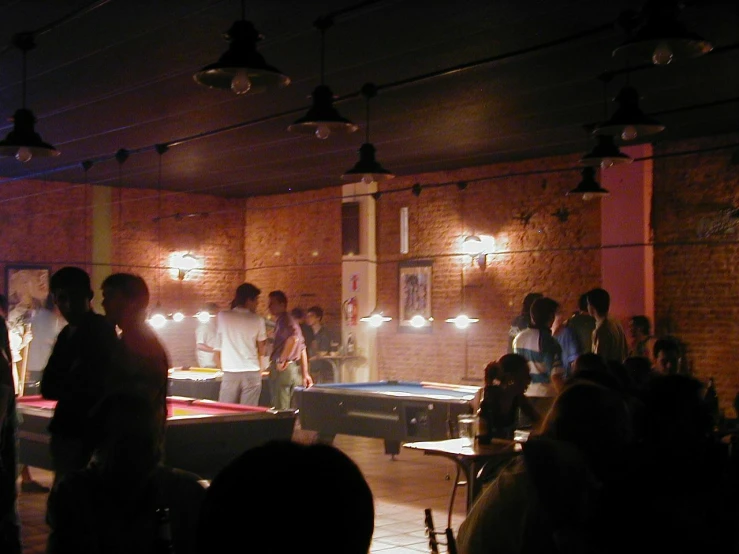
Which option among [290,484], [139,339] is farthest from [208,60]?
[290,484]

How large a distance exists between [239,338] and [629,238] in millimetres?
4629

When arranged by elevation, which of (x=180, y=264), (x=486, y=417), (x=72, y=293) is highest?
(x=180, y=264)

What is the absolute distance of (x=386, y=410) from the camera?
28.9 ft

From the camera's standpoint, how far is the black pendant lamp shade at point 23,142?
6148 millimetres

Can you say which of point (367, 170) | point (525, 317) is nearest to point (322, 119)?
point (367, 170)

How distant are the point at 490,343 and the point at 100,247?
19.4 feet

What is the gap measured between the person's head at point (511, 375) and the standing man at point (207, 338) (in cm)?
501

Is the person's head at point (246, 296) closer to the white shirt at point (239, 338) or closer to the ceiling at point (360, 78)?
the white shirt at point (239, 338)

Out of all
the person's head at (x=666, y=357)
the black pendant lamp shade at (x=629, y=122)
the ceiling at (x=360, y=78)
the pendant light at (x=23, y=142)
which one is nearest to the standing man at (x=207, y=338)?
the ceiling at (x=360, y=78)

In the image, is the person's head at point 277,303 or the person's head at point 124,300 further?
the person's head at point 277,303

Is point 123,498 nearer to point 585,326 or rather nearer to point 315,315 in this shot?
point 585,326

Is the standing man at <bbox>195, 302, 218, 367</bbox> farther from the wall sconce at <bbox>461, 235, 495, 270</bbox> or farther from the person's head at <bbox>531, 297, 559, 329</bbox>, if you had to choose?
the person's head at <bbox>531, 297, 559, 329</bbox>

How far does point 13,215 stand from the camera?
522 inches

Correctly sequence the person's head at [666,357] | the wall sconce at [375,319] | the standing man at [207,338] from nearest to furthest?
the person's head at [666,357], the standing man at [207,338], the wall sconce at [375,319]
